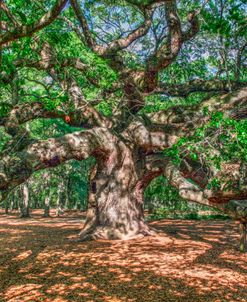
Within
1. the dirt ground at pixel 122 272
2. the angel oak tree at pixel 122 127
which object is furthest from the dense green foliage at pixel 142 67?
the dirt ground at pixel 122 272

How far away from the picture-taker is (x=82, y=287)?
5.36 m

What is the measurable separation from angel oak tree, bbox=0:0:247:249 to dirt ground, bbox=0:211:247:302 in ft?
5.21

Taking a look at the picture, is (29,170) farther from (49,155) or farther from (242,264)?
(242,264)

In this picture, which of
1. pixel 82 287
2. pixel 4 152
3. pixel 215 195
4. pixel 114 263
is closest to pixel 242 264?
pixel 215 195

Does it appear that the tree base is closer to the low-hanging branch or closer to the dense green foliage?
the dense green foliage

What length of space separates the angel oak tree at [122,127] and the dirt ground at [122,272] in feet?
5.21

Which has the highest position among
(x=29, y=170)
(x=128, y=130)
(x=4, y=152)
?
(x=128, y=130)

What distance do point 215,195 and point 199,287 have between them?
1860 mm

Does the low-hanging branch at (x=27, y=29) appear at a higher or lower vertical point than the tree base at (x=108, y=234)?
higher

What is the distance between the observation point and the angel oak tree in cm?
850

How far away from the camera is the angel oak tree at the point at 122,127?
850cm

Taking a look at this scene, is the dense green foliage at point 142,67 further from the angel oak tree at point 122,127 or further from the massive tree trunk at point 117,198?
the massive tree trunk at point 117,198

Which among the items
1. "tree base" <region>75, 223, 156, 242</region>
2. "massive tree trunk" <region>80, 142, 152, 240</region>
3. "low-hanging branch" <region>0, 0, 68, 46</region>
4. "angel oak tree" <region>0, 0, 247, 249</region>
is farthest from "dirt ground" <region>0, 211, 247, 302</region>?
"low-hanging branch" <region>0, 0, 68, 46</region>

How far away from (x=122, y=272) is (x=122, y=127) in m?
7.12
